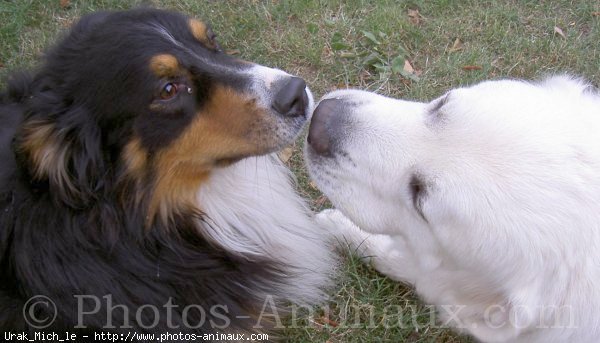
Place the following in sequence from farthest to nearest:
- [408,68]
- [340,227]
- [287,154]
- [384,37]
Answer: [384,37] → [408,68] → [287,154] → [340,227]

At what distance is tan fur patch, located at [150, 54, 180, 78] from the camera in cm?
205

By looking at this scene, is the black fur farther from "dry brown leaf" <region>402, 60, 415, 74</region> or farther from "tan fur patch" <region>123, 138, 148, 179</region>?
"dry brown leaf" <region>402, 60, 415, 74</region>

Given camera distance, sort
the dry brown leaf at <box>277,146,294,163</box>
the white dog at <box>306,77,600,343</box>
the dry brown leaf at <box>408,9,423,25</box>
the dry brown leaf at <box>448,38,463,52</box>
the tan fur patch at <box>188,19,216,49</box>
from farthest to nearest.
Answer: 1. the dry brown leaf at <box>408,9,423,25</box>
2. the dry brown leaf at <box>448,38,463,52</box>
3. the dry brown leaf at <box>277,146,294,163</box>
4. the tan fur patch at <box>188,19,216,49</box>
5. the white dog at <box>306,77,600,343</box>

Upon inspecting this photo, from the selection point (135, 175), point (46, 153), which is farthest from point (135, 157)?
point (46, 153)

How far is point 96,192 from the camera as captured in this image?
2049 millimetres

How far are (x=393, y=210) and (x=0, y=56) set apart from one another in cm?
345

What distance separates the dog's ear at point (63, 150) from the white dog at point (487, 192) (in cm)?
88

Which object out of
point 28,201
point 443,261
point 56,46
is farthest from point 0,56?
point 443,261

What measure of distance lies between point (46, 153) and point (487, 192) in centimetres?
159

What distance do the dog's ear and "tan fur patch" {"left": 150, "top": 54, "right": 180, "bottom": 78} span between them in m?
0.31

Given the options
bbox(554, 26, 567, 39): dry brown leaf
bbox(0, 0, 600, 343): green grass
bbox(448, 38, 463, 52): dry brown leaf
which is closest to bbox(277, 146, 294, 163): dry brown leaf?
bbox(0, 0, 600, 343): green grass

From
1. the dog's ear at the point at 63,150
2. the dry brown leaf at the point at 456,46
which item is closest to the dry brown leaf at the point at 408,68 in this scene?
the dry brown leaf at the point at 456,46

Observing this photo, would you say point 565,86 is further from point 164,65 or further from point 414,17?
point 414,17

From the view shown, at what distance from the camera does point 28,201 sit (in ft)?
6.59
